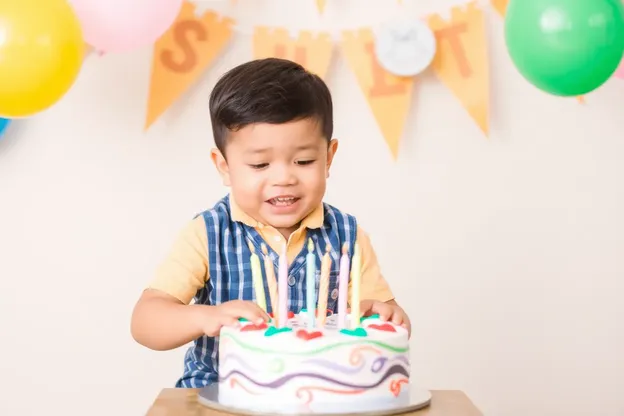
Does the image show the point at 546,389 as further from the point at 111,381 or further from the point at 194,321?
the point at 194,321

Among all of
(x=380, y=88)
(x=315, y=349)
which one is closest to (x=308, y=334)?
(x=315, y=349)

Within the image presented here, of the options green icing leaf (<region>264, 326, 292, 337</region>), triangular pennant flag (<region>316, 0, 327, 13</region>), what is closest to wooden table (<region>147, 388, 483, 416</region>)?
green icing leaf (<region>264, 326, 292, 337</region>)

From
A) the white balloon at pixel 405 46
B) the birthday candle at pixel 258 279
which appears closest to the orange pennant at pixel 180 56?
the white balloon at pixel 405 46

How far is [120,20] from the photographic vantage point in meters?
1.97

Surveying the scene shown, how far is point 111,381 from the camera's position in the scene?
245 cm

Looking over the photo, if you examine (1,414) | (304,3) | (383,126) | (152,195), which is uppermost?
(304,3)

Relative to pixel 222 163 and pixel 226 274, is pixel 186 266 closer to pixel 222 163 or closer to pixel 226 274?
pixel 226 274

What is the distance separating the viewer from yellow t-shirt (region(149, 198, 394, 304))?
4.81ft

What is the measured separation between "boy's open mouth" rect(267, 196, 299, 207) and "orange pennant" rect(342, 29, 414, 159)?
3.18 ft

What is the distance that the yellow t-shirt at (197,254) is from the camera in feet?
4.81

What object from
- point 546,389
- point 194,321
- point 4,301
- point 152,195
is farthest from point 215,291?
point 546,389

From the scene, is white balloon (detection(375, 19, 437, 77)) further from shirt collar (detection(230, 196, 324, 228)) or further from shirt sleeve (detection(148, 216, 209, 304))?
shirt sleeve (detection(148, 216, 209, 304))

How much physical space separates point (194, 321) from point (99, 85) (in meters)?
1.26

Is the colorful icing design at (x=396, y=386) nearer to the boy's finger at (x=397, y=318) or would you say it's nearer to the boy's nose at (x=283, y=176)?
the boy's finger at (x=397, y=318)
